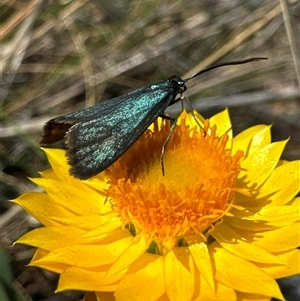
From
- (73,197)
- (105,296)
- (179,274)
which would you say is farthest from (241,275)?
(73,197)

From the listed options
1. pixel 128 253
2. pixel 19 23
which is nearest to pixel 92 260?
pixel 128 253

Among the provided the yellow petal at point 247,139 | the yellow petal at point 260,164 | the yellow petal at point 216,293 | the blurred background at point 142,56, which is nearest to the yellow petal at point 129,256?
the yellow petal at point 216,293

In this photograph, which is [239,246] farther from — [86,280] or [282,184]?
[86,280]

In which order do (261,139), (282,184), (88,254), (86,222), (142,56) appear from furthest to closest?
1. (142,56)
2. (261,139)
3. (282,184)
4. (86,222)
5. (88,254)

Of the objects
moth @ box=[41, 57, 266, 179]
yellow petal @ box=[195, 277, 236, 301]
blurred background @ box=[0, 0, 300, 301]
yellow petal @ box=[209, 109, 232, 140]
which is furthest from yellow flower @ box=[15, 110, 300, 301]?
blurred background @ box=[0, 0, 300, 301]

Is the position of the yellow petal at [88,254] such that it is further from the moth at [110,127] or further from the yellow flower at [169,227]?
the moth at [110,127]

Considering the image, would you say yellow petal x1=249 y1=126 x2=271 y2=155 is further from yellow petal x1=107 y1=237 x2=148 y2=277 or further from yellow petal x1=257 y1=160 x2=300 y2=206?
yellow petal x1=107 y1=237 x2=148 y2=277

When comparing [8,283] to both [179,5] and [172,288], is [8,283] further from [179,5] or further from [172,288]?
[179,5]
